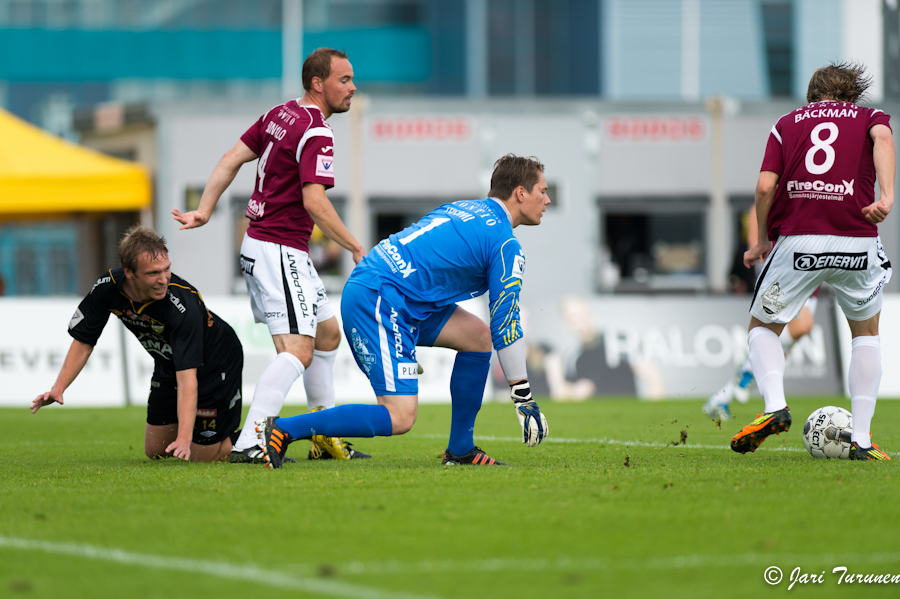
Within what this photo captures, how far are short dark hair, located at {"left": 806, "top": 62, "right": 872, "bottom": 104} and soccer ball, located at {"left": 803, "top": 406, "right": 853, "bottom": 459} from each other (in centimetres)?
168

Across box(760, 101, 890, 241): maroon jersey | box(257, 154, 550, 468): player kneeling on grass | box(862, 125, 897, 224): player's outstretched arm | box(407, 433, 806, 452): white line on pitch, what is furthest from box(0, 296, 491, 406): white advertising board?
box(862, 125, 897, 224): player's outstretched arm

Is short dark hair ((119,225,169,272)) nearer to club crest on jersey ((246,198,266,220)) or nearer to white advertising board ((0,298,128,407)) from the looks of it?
club crest on jersey ((246,198,266,220))

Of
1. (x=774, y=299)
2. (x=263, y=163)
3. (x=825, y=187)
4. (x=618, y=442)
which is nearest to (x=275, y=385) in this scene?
(x=263, y=163)

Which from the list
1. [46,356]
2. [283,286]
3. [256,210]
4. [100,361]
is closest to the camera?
[283,286]

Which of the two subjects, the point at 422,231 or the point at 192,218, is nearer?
the point at 422,231

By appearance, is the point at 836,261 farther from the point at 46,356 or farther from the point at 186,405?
the point at 46,356

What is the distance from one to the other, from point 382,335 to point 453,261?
50cm

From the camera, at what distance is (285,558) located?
340 centimetres

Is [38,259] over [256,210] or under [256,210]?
under

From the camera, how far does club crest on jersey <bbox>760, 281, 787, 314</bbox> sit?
18.9 ft

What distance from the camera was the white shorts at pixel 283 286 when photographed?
595 centimetres

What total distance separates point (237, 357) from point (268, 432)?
3.39 feet

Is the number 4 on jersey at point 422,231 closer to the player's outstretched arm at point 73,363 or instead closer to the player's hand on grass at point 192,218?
the player's hand on grass at point 192,218

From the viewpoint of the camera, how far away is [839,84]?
5836 mm
